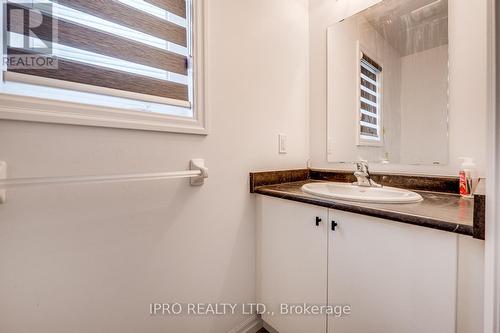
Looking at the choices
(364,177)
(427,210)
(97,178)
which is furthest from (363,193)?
(97,178)

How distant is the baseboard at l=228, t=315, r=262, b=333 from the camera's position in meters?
1.26

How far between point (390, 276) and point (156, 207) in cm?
93

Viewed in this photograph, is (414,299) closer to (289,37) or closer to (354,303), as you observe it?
(354,303)

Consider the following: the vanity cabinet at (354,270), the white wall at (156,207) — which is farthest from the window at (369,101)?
the vanity cabinet at (354,270)

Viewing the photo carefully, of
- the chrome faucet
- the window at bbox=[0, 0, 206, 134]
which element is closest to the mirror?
the chrome faucet

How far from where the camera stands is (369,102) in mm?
1376

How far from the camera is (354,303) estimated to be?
2.95ft

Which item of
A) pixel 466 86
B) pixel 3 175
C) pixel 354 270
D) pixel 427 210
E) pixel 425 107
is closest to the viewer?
pixel 3 175

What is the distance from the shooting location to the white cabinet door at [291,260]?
1.02 m

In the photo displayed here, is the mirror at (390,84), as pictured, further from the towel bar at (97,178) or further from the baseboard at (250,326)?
the baseboard at (250,326)

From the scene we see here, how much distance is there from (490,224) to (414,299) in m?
0.39

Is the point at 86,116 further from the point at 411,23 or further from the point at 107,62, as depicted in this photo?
the point at 411,23

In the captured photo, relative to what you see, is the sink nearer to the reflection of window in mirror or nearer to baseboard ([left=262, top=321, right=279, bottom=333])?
the reflection of window in mirror

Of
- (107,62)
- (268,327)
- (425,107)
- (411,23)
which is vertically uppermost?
(411,23)
